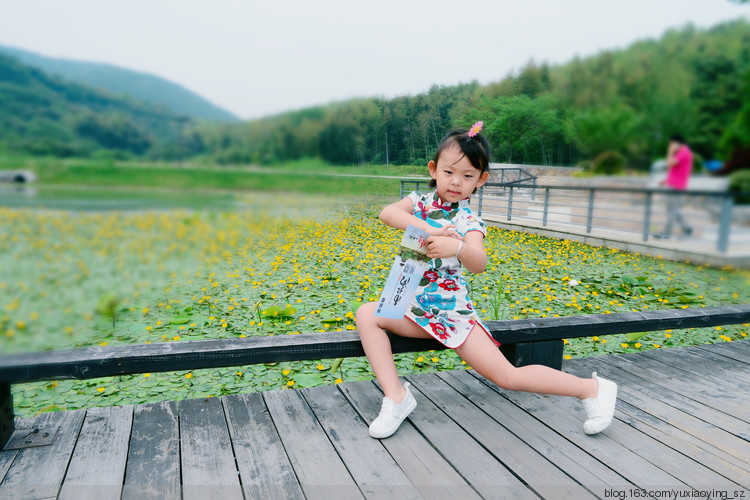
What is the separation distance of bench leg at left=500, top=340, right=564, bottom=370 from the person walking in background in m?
0.75

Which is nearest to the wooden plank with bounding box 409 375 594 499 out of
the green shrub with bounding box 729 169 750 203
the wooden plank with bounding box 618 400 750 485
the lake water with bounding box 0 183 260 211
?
the wooden plank with bounding box 618 400 750 485

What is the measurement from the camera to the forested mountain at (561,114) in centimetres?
109

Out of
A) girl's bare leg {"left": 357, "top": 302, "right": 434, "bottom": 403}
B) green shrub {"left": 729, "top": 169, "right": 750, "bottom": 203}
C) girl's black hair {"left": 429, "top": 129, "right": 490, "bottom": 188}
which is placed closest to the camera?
green shrub {"left": 729, "top": 169, "right": 750, "bottom": 203}

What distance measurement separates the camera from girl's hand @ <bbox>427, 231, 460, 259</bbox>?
53.5 inches

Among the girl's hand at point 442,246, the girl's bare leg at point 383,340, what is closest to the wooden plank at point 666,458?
the girl's bare leg at point 383,340

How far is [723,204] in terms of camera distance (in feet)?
3.57

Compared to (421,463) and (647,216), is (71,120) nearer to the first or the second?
(421,463)

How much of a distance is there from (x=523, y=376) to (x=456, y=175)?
2.07ft

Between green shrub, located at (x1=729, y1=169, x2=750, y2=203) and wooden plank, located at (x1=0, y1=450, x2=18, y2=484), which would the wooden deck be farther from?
green shrub, located at (x1=729, y1=169, x2=750, y2=203)

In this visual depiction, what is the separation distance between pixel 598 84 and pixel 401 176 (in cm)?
71

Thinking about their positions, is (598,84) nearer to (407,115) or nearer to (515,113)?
(515,113)

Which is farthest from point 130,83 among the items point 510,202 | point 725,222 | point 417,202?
point 510,202

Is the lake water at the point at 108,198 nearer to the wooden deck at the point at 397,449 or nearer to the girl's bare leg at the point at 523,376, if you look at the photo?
the wooden deck at the point at 397,449

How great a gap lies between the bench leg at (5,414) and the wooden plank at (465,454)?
1044mm
